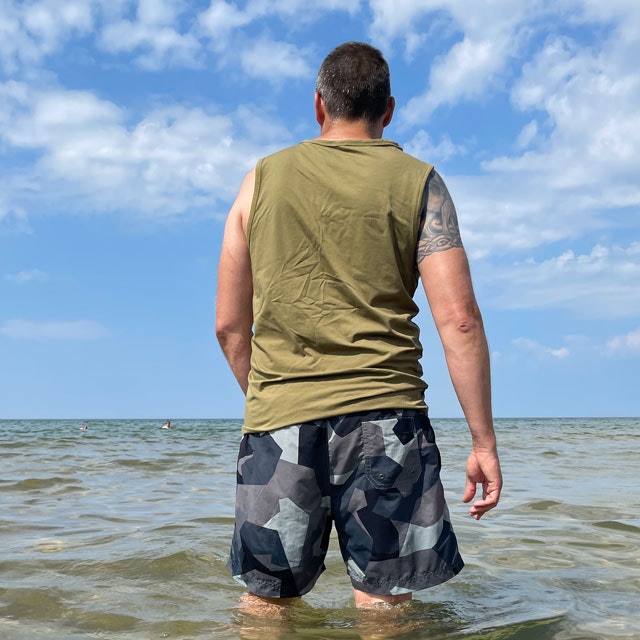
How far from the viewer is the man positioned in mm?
2537

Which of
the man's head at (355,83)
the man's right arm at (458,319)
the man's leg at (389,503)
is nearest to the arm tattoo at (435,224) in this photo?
the man's right arm at (458,319)

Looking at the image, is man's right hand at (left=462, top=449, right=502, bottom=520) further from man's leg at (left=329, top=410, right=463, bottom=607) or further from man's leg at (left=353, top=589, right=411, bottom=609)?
man's leg at (left=353, top=589, right=411, bottom=609)

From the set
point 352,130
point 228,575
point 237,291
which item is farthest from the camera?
point 228,575

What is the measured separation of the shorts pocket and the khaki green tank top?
70 mm

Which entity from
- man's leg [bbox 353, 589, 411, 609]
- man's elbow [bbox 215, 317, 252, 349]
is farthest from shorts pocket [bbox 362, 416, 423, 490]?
man's elbow [bbox 215, 317, 252, 349]

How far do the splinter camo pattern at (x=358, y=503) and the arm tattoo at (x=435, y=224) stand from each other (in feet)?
2.05

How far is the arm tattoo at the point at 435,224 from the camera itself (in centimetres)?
266

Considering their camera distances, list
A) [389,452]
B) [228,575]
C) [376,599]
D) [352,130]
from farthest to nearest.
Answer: [228,575] → [352,130] → [376,599] → [389,452]

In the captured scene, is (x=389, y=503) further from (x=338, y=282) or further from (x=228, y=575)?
(x=228, y=575)

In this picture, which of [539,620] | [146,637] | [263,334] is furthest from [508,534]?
[263,334]

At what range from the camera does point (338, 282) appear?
261 cm

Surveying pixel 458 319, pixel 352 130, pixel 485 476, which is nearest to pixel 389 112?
pixel 352 130

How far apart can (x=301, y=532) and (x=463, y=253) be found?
1.20m

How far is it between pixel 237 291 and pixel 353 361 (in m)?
0.65
